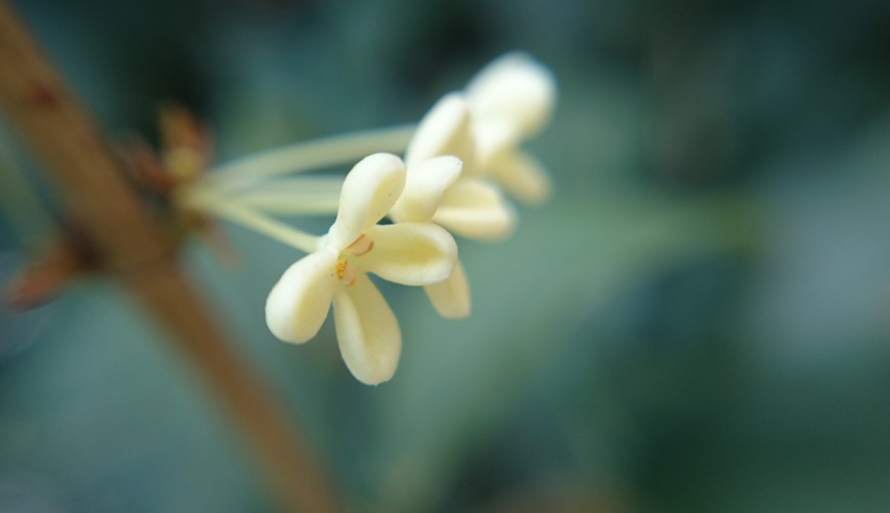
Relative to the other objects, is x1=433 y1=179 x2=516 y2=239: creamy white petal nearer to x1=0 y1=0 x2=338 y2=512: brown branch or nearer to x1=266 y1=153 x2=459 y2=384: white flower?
x1=266 y1=153 x2=459 y2=384: white flower

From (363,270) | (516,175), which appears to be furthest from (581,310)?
(363,270)

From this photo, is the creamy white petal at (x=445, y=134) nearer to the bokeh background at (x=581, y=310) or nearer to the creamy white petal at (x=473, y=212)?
the creamy white petal at (x=473, y=212)

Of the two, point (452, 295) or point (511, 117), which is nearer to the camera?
point (452, 295)

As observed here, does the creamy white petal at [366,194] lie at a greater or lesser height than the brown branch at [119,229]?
lesser

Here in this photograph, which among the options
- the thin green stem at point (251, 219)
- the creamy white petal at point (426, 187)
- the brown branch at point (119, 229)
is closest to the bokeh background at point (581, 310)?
the brown branch at point (119, 229)

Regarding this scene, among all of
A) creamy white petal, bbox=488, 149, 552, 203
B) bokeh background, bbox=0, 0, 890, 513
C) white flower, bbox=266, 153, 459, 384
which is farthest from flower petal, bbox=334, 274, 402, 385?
bokeh background, bbox=0, 0, 890, 513

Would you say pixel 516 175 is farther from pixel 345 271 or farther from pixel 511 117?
pixel 345 271
